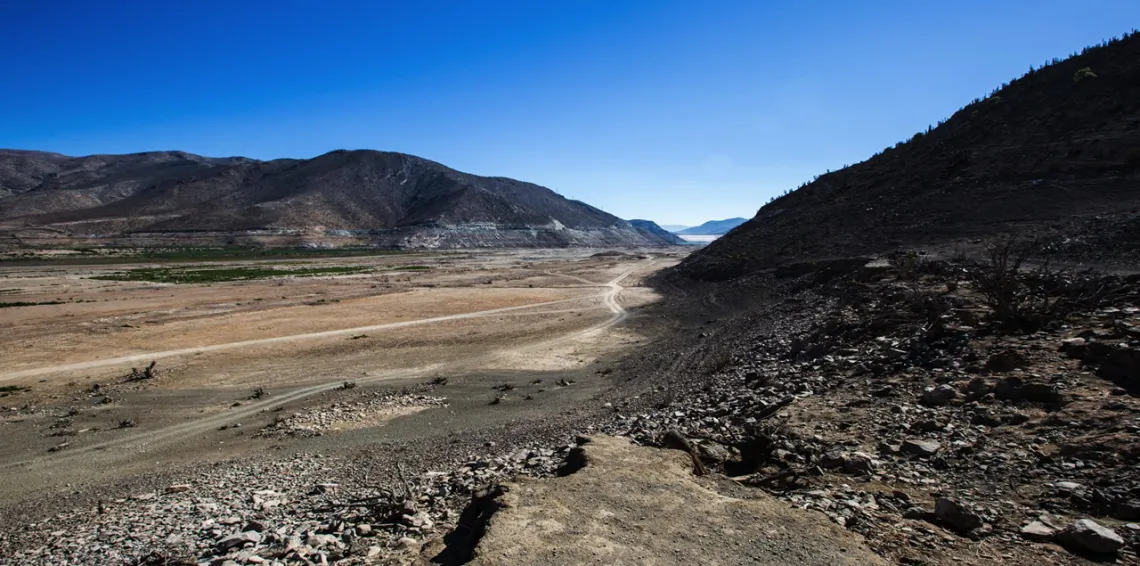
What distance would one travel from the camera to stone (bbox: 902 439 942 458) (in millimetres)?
7723

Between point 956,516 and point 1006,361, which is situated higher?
point 1006,361

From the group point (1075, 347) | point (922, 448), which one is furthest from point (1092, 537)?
point (1075, 347)

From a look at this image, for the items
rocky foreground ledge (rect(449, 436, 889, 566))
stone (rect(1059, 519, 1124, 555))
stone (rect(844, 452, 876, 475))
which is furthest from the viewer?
stone (rect(844, 452, 876, 475))

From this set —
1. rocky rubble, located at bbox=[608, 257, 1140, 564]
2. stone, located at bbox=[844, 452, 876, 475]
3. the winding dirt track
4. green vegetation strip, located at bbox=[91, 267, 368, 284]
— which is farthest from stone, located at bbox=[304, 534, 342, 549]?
green vegetation strip, located at bbox=[91, 267, 368, 284]

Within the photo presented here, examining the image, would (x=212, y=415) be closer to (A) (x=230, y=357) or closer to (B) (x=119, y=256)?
(A) (x=230, y=357)

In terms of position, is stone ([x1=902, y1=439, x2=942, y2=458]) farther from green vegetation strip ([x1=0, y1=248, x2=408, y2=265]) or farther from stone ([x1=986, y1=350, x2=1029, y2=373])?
green vegetation strip ([x1=0, y1=248, x2=408, y2=265])

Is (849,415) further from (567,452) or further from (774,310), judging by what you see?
(774,310)

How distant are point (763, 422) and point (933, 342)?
5.50 metres

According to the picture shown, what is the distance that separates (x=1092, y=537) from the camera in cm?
503

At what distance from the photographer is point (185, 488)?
10969 mm

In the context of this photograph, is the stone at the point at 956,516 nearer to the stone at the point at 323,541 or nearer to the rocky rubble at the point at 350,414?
Result: the stone at the point at 323,541

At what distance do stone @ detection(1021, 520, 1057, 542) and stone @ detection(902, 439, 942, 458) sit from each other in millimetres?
2119

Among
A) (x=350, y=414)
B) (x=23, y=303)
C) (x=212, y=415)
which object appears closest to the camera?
(x=350, y=414)

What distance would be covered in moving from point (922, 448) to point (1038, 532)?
2367mm
